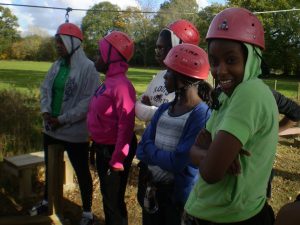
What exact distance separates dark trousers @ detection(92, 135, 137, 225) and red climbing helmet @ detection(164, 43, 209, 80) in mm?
1148

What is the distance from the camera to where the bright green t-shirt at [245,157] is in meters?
1.62

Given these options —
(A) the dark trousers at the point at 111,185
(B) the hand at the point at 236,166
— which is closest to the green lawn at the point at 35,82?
(A) the dark trousers at the point at 111,185

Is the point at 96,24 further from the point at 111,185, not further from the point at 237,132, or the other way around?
the point at 237,132

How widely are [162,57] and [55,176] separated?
1.69 meters

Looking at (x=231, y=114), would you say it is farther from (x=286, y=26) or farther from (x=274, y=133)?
(x=286, y=26)

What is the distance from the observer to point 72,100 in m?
4.00

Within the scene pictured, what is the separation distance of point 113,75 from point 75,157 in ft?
3.38

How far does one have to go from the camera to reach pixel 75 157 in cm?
402

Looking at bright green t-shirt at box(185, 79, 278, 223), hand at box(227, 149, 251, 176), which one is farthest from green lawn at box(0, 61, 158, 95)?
hand at box(227, 149, 251, 176)

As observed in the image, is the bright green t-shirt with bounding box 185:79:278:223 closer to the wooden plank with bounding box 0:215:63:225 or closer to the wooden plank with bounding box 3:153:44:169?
the wooden plank with bounding box 0:215:63:225

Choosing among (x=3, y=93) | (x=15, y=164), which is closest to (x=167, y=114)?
(x=15, y=164)

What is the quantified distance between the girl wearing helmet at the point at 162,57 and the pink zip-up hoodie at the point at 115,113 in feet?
0.39

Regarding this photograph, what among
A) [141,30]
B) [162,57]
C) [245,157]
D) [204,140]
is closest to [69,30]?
[162,57]

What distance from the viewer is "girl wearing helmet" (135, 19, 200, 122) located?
3.24 m
